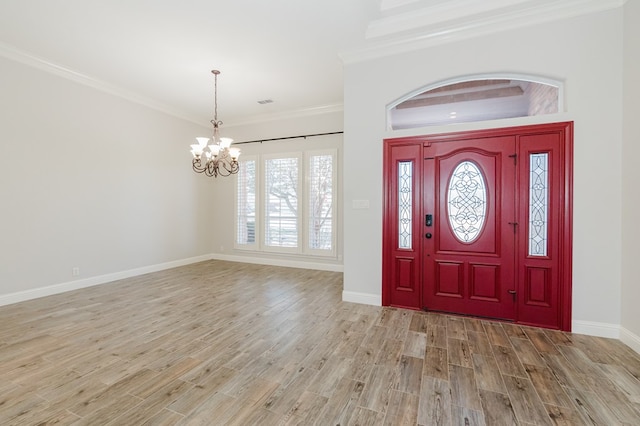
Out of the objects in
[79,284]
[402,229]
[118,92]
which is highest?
[118,92]

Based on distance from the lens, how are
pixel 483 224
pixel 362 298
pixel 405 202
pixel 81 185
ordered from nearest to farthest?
1. pixel 483 224
2. pixel 405 202
3. pixel 362 298
4. pixel 81 185

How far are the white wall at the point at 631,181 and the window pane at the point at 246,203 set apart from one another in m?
6.02

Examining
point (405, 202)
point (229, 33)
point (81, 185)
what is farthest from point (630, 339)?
point (81, 185)

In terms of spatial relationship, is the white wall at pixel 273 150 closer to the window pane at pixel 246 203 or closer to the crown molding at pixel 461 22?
the window pane at pixel 246 203

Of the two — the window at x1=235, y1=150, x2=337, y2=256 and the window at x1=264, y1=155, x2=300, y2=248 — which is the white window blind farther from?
the window at x1=264, y1=155, x2=300, y2=248

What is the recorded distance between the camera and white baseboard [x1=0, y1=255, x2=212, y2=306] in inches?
152

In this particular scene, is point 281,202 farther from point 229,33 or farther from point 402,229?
point 229,33

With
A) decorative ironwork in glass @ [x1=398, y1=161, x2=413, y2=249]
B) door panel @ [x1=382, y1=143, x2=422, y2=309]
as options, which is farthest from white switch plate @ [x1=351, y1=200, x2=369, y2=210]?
decorative ironwork in glass @ [x1=398, y1=161, x2=413, y2=249]

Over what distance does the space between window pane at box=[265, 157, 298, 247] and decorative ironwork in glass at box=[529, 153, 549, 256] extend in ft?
13.8

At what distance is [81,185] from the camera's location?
181 inches

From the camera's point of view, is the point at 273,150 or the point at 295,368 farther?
the point at 273,150

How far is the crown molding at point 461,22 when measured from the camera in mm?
2965

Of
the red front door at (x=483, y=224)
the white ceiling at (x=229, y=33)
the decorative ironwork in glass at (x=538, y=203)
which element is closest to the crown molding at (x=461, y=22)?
the white ceiling at (x=229, y=33)

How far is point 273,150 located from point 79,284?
14.1 ft
